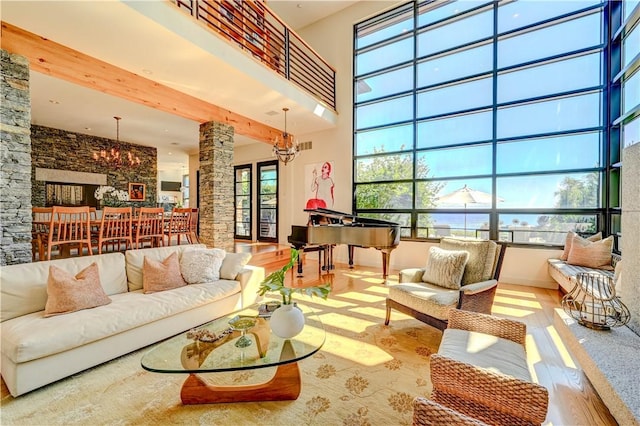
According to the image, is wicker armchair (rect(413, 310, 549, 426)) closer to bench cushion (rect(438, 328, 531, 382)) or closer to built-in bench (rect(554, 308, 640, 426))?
bench cushion (rect(438, 328, 531, 382))

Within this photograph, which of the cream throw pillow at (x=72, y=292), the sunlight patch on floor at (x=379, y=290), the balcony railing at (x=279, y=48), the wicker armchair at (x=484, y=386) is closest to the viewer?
the wicker armchair at (x=484, y=386)

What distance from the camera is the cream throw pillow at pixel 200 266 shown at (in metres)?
3.09

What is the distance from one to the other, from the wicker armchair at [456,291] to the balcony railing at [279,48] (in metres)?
3.93

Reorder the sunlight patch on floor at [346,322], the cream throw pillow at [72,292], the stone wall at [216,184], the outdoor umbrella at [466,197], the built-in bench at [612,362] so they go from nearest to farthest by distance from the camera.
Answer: the built-in bench at [612,362], the cream throw pillow at [72,292], the sunlight patch on floor at [346,322], the outdoor umbrella at [466,197], the stone wall at [216,184]

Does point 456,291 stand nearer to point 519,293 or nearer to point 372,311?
point 372,311

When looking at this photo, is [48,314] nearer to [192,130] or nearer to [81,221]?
[81,221]

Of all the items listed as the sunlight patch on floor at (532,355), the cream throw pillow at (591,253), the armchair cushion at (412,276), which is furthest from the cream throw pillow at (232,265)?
the cream throw pillow at (591,253)

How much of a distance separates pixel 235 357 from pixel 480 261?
2530mm

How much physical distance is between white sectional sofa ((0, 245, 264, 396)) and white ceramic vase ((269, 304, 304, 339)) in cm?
126

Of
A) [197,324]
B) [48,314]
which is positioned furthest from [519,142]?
[48,314]

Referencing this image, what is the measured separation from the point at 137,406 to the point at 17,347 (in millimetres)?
849

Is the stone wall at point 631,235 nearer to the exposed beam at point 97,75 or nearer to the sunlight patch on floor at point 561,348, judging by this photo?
the sunlight patch on floor at point 561,348

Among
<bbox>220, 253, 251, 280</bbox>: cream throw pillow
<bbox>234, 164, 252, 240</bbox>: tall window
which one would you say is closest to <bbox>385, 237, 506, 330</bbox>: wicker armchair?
<bbox>220, 253, 251, 280</bbox>: cream throw pillow

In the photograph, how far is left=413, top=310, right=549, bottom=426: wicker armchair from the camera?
120cm
